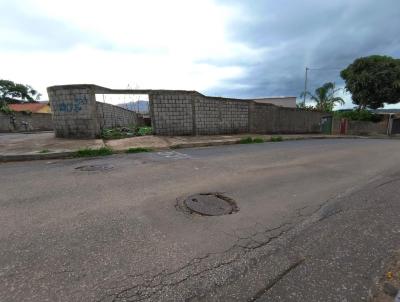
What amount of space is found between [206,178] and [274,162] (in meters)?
3.06

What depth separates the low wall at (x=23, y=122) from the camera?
68.2 ft

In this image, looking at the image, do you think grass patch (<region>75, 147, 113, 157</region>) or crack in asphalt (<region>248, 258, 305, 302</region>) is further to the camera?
grass patch (<region>75, 147, 113, 157</region>)

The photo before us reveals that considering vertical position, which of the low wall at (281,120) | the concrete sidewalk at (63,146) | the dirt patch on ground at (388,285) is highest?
the low wall at (281,120)

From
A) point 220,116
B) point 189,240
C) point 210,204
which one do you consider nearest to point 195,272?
point 189,240

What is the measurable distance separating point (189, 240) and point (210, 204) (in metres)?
1.14

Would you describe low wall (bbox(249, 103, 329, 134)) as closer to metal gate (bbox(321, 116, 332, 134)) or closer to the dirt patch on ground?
metal gate (bbox(321, 116, 332, 134))

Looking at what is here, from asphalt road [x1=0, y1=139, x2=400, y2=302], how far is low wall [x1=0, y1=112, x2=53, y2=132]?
21441 millimetres

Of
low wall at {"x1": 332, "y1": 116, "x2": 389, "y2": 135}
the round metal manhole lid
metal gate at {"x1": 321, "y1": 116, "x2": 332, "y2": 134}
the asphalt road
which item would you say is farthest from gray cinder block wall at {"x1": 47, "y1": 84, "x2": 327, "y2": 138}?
low wall at {"x1": 332, "y1": 116, "x2": 389, "y2": 135}


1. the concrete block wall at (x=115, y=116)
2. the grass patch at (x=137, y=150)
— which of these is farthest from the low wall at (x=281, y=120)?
the concrete block wall at (x=115, y=116)

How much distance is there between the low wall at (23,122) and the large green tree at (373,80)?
40690mm

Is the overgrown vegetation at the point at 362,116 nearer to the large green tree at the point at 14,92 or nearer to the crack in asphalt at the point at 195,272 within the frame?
the crack in asphalt at the point at 195,272

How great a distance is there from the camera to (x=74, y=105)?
37.6 ft

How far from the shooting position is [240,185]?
476 centimetres

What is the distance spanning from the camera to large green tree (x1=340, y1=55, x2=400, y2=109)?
92.9ft
